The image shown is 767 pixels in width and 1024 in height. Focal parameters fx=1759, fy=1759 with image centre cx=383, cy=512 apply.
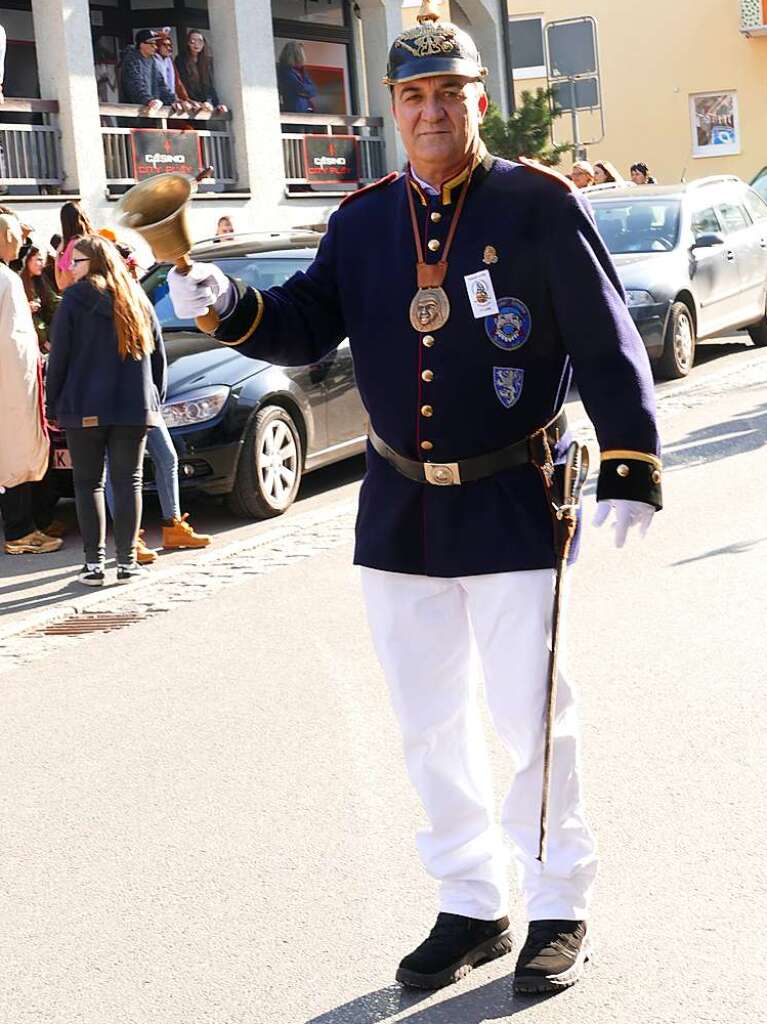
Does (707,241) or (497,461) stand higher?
(707,241)

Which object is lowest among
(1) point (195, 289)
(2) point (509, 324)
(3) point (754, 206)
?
(2) point (509, 324)

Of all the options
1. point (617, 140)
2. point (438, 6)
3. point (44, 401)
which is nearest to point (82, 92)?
point (44, 401)

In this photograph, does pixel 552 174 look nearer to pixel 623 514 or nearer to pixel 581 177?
pixel 623 514

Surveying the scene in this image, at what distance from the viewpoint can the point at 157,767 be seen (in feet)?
18.9

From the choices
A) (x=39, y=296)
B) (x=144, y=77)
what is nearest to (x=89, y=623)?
(x=39, y=296)

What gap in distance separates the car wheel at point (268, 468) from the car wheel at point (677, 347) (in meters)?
4.99

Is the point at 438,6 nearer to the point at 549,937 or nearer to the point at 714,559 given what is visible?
the point at 549,937

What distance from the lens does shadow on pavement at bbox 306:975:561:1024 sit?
12.4ft

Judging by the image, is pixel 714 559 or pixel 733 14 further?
pixel 733 14

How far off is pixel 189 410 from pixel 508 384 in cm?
644

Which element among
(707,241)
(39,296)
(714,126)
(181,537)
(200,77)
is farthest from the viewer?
(714,126)

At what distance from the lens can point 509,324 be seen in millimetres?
3816

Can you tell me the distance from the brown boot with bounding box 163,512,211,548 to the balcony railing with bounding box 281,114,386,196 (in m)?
14.9

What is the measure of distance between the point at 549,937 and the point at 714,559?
4.50 metres
